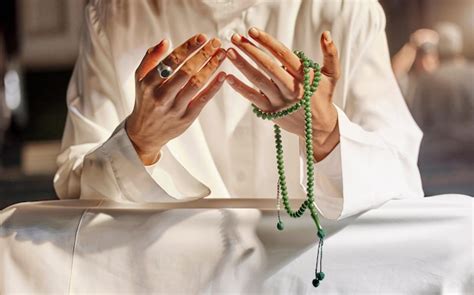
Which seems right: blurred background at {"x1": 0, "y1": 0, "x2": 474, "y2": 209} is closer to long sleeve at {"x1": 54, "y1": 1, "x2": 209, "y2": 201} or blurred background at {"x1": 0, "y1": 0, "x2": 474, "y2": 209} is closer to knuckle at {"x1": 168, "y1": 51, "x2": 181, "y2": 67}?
long sleeve at {"x1": 54, "y1": 1, "x2": 209, "y2": 201}

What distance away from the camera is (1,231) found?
60cm

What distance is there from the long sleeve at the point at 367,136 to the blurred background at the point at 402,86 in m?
1.12

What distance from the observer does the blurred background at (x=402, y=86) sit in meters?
2.34

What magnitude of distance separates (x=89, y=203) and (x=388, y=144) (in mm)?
240

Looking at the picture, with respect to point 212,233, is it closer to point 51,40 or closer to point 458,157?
point 458,157

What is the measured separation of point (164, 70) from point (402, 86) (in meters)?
1.74

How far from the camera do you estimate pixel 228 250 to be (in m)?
0.58

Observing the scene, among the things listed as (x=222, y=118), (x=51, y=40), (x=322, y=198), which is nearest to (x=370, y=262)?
(x=322, y=198)

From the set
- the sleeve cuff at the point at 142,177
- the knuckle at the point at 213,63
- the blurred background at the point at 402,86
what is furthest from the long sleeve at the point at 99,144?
the blurred background at the point at 402,86

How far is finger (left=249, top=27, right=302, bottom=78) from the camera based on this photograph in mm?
549

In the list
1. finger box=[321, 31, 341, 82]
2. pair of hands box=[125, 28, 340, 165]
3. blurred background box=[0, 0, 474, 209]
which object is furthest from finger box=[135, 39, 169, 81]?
blurred background box=[0, 0, 474, 209]

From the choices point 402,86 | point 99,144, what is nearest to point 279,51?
point 99,144

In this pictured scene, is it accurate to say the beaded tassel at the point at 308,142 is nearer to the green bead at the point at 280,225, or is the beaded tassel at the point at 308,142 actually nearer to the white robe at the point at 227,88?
the green bead at the point at 280,225

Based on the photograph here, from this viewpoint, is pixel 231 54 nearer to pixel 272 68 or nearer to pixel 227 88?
pixel 272 68
